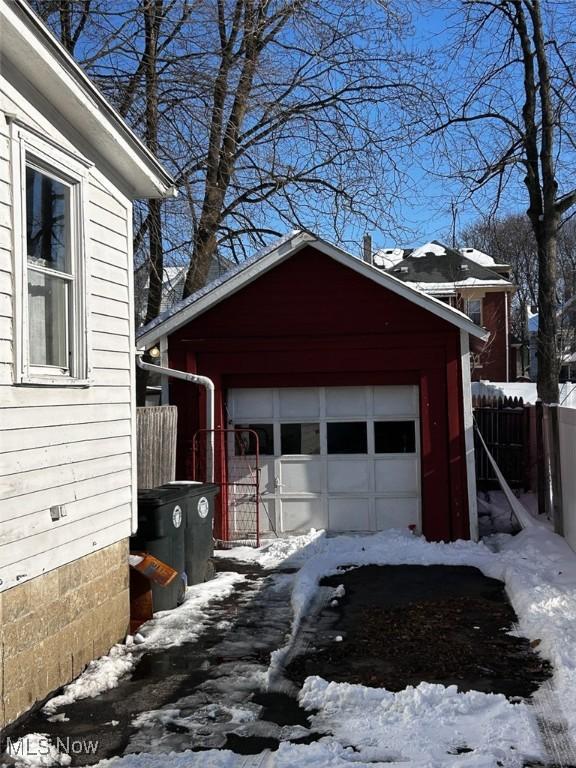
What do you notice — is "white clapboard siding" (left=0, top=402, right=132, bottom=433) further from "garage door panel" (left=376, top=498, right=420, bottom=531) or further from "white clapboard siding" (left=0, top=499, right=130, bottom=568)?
"garage door panel" (left=376, top=498, right=420, bottom=531)

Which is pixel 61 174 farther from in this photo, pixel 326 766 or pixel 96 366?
pixel 326 766

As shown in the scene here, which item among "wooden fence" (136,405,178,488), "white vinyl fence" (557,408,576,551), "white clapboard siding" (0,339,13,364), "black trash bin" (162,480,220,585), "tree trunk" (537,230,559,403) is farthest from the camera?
"tree trunk" (537,230,559,403)

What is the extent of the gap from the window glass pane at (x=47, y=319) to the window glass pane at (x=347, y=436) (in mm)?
6303

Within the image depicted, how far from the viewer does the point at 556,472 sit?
34.6ft

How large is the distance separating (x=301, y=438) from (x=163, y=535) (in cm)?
440

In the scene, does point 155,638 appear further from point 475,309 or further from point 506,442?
point 475,309

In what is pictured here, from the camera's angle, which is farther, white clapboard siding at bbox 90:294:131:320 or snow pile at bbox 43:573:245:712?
white clapboard siding at bbox 90:294:131:320

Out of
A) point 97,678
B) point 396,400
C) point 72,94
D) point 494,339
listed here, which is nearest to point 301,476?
point 396,400

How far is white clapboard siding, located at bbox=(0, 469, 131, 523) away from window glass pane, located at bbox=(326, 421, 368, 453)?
17.0 feet

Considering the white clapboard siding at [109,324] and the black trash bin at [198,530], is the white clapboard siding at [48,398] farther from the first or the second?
the black trash bin at [198,530]

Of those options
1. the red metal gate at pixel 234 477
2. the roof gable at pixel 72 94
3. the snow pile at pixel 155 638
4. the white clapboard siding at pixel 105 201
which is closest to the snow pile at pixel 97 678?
the snow pile at pixel 155 638

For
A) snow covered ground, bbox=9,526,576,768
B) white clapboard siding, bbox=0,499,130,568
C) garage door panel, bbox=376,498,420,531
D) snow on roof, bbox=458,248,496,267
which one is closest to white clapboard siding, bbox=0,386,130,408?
white clapboard siding, bbox=0,499,130,568

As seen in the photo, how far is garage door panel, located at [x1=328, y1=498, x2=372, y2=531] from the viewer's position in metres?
11.7

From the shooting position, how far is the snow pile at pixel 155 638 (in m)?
5.70
